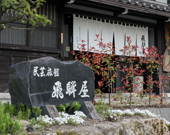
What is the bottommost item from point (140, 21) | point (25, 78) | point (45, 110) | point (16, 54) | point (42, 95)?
point (45, 110)

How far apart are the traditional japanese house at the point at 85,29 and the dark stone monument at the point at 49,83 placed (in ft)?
12.6

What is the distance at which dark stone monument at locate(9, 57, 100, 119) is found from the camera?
468cm

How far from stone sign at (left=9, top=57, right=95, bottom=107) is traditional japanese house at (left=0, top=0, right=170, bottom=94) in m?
3.83

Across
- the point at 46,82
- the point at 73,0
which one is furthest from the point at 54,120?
the point at 73,0

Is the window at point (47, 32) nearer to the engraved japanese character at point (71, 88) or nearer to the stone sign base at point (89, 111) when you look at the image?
the engraved japanese character at point (71, 88)

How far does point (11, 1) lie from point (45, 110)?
242cm

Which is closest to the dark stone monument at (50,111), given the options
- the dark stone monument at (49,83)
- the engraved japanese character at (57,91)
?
the dark stone monument at (49,83)

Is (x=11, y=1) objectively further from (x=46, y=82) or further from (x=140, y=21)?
(x=140, y=21)

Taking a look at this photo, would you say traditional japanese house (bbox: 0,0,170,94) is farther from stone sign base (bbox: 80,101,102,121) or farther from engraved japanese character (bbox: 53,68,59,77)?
stone sign base (bbox: 80,101,102,121)

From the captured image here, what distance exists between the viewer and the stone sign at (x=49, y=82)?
468 centimetres

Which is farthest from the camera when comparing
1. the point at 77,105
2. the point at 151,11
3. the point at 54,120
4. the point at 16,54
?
the point at 151,11

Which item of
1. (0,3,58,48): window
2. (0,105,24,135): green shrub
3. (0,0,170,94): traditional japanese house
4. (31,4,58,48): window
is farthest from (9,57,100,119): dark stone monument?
(31,4,58,48): window

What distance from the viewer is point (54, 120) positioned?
15.0ft

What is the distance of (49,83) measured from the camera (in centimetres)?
506
